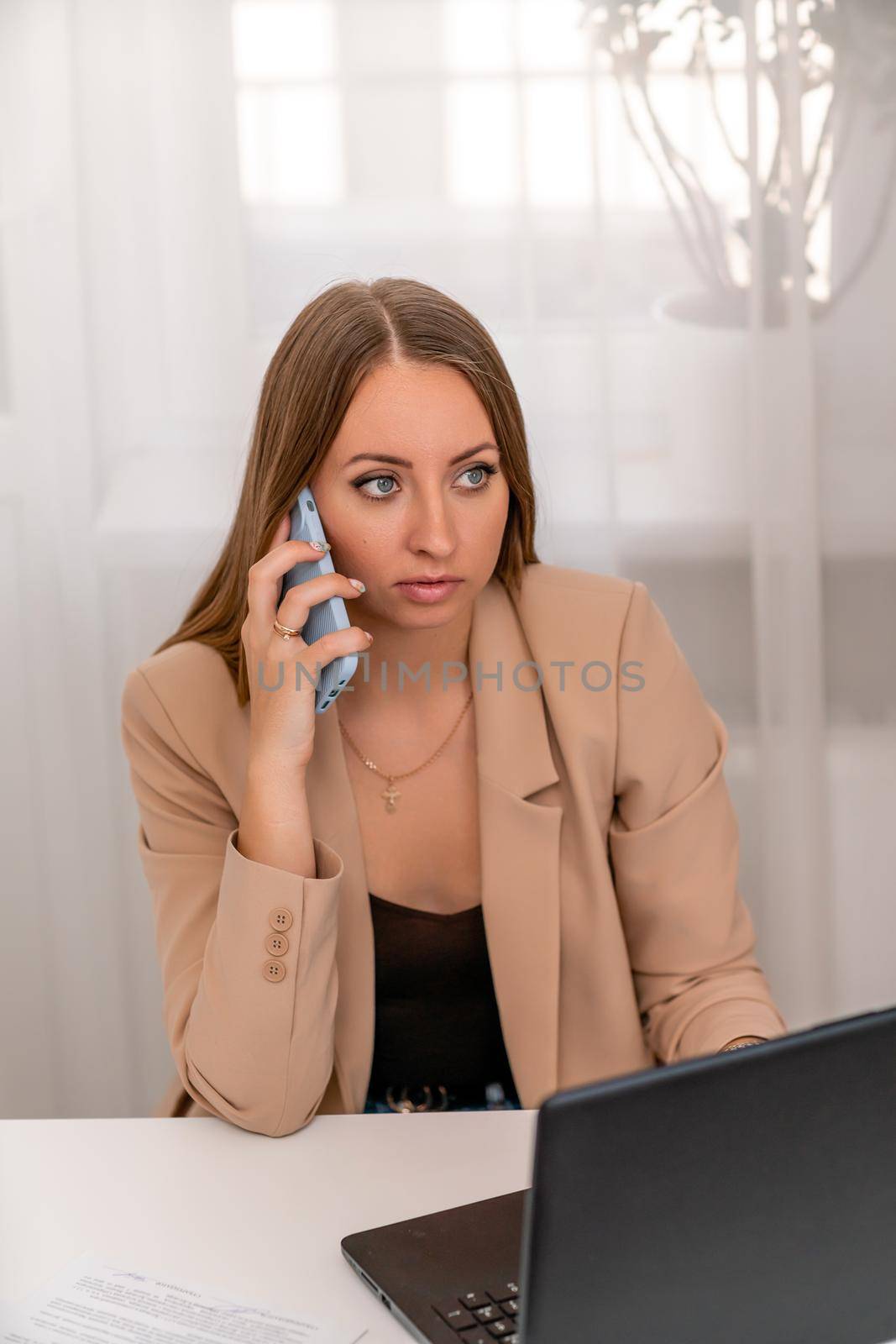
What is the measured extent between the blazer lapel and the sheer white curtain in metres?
0.64

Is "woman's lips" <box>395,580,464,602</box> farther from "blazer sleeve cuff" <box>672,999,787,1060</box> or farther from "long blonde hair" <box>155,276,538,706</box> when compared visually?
"blazer sleeve cuff" <box>672,999,787,1060</box>

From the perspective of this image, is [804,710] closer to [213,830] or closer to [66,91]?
[213,830]

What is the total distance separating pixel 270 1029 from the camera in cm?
135

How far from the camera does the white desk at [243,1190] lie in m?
1.04

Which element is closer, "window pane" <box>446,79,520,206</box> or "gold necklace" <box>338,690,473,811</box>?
"gold necklace" <box>338,690,473,811</box>

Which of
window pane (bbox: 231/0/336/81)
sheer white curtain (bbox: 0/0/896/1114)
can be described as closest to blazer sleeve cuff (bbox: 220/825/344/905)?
sheer white curtain (bbox: 0/0/896/1114)

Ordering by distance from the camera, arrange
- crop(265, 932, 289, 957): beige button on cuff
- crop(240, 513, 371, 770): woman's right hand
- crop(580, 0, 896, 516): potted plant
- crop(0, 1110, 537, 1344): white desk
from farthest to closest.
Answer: crop(580, 0, 896, 516): potted plant < crop(240, 513, 371, 770): woman's right hand < crop(265, 932, 289, 957): beige button on cuff < crop(0, 1110, 537, 1344): white desk

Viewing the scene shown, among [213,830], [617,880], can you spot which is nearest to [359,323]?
[213,830]

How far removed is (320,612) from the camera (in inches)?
58.9

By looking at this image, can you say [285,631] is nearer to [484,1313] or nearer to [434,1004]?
[434,1004]

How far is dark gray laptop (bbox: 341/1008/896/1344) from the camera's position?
0.75 meters

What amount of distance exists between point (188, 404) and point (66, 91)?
0.47 metres

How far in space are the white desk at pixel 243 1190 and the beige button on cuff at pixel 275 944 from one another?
16 cm

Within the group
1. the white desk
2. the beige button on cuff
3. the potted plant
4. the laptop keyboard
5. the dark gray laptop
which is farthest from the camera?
the potted plant
